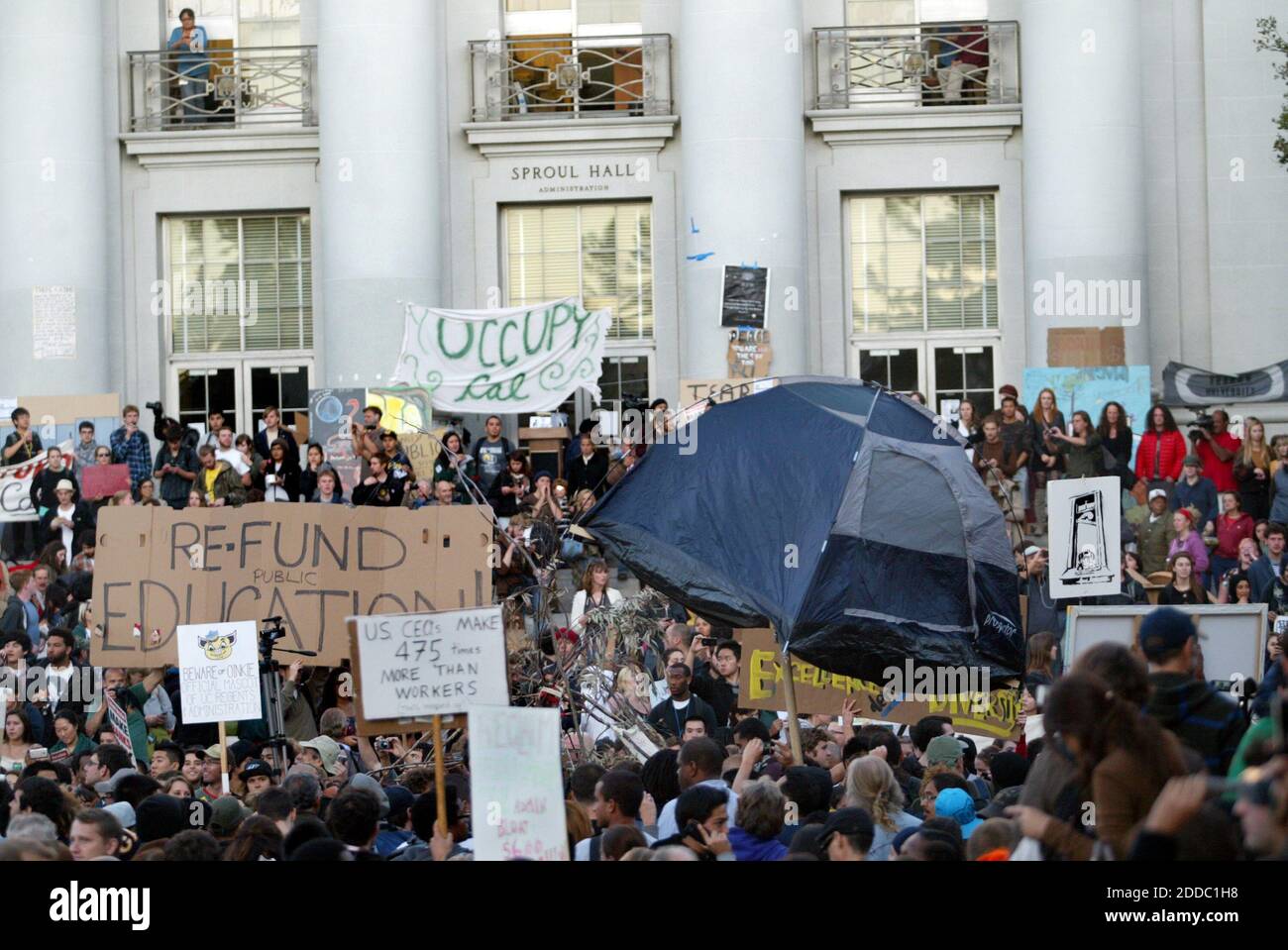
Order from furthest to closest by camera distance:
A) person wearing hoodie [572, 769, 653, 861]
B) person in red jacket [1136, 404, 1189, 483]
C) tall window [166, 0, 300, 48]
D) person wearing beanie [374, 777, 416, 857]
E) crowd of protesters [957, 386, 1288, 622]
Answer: tall window [166, 0, 300, 48] → person in red jacket [1136, 404, 1189, 483] → crowd of protesters [957, 386, 1288, 622] → person wearing beanie [374, 777, 416, 857] → person wearing hoodie [572, 769, 653, 861]

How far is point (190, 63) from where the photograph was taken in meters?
28.3

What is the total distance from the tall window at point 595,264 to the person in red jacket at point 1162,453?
8.09 meters

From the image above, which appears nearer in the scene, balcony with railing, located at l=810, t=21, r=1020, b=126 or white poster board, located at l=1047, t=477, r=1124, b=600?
white poster board, located at l=1047, t=477, r=1124, b=600

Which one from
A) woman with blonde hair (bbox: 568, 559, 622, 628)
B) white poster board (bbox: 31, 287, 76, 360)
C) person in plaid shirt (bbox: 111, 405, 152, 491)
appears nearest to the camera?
woman with blonde hair (bbox: 568, 559, 622, 628)

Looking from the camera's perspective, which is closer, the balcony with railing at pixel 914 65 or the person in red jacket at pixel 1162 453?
the person in red jacket at pixel 1162 453

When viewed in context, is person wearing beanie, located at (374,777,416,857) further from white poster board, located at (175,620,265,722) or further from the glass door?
the glass door

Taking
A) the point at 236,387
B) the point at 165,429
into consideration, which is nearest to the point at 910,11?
the point at 236,387

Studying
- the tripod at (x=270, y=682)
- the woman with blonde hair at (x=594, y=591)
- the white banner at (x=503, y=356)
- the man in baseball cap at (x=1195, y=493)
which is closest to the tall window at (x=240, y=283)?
the white banner at (x=503, y=356)

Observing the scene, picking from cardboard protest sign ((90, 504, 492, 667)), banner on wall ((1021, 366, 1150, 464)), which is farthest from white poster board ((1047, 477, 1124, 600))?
banner on wall ((1021, 366, 1150, 464))

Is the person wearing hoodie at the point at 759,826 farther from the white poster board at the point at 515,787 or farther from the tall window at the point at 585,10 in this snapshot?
the tall window at the point at 585,10

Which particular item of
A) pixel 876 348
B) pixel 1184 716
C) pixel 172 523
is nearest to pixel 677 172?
pixel 876 348

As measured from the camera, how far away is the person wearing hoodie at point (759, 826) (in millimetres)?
8477

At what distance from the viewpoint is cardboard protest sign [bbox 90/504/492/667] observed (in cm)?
1498

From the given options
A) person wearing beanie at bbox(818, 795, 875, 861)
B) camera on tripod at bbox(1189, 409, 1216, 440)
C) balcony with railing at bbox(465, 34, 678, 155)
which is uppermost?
balcony with railing at bbox(465, 34, 678, 155)
